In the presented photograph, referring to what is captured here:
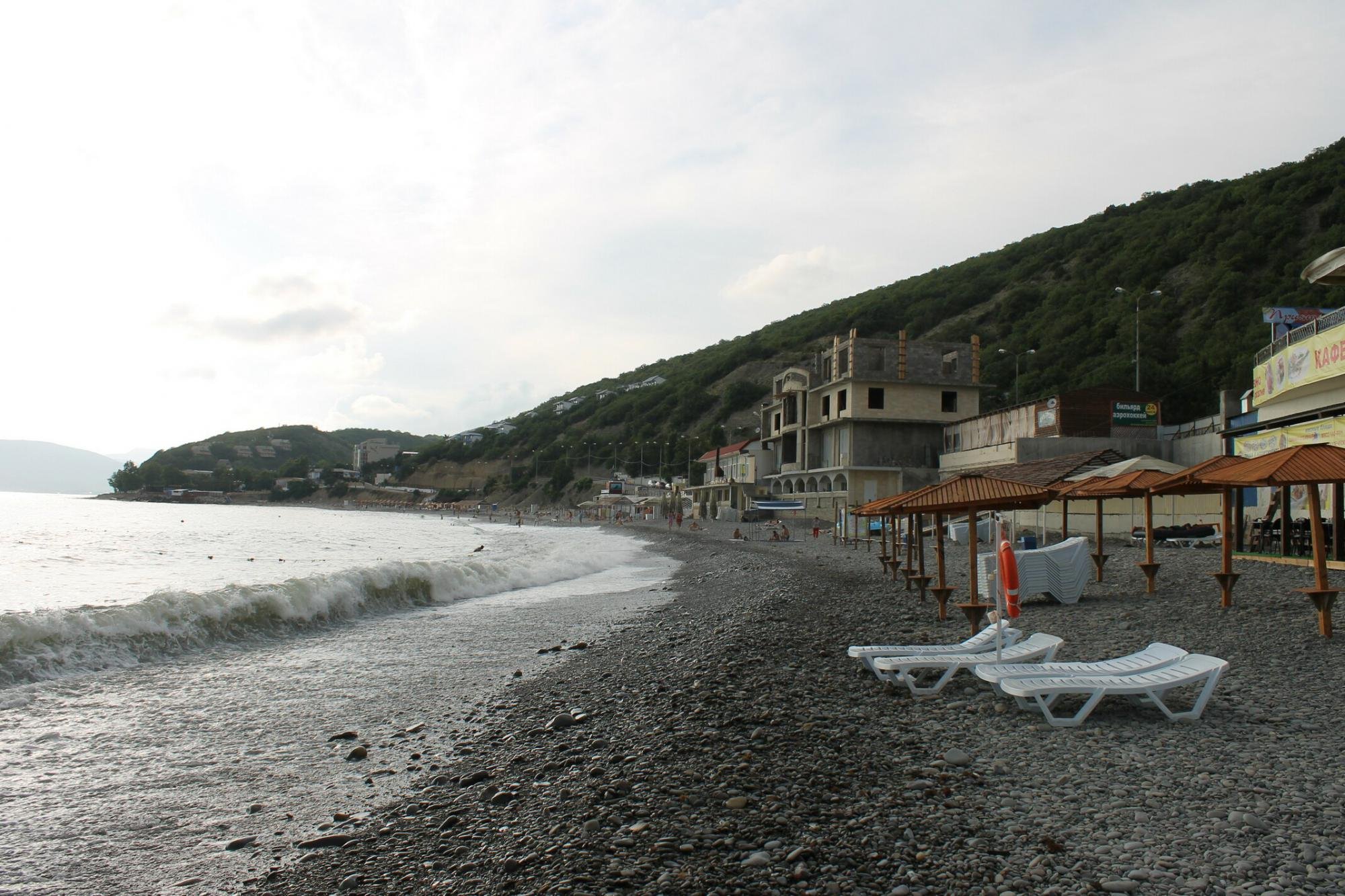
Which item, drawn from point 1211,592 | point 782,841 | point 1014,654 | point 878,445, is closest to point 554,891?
point 782,841

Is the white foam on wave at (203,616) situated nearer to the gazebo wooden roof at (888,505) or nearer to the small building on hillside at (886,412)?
the gazebo wooden roof at (888,505)

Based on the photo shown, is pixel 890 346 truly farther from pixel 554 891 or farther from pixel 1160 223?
pixel 554 891

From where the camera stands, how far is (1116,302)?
67.2 m

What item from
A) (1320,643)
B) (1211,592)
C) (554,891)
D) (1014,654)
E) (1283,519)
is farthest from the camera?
(1283,519)

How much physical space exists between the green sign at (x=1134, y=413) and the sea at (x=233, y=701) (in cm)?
2633

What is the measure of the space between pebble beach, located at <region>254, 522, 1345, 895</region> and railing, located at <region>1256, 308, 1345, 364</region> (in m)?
13.1

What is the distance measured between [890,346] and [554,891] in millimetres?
52945

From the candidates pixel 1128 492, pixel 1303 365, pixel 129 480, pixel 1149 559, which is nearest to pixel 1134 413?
pixel 1303 365

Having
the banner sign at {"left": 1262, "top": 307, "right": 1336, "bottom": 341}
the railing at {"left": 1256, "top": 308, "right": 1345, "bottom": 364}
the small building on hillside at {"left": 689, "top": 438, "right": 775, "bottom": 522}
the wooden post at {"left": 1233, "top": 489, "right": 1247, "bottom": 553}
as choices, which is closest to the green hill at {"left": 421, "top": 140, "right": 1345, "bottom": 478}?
the small building on hillside at {"left": 689, "top": 438, "right": 775, "bottom": 522}

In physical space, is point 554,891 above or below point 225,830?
above

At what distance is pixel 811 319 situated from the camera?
124 m

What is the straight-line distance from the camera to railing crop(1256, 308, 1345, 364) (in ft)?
60.3

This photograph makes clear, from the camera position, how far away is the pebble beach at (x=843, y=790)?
376 centimetres

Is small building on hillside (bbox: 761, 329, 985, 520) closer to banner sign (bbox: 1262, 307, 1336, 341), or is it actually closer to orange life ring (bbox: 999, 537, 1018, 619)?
banner sign (bbox: 1262, 307, 1336, 341)
